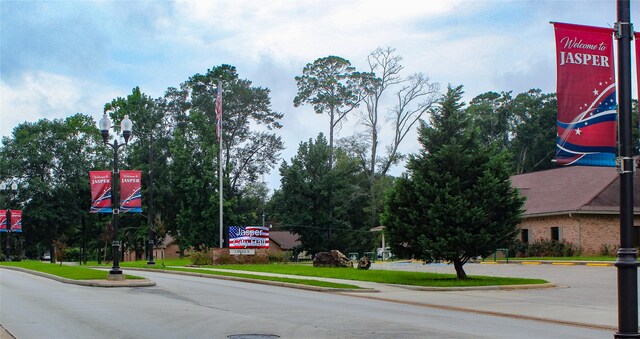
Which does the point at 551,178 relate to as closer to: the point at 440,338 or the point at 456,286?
the point at 456,286

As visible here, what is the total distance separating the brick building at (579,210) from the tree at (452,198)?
1653 centimetres

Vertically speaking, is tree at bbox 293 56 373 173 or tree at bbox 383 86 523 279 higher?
tree at bbox 293 56 373 173

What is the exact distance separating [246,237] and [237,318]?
30.5 meters

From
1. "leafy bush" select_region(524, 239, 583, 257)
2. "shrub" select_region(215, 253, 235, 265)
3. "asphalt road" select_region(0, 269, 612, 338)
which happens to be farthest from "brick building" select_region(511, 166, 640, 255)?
"asphalt road" select_region(0, 269, 612, 338)

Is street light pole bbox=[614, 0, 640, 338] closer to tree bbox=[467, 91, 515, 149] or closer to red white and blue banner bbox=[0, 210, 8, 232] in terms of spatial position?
red white and blue banner bbox=[0, 210, 8, 232]

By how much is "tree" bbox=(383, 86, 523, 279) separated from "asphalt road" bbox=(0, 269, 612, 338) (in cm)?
527

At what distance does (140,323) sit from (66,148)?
74.4 metres

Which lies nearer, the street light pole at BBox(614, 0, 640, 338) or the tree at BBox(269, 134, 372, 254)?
the street light pole at BBox(614, 0, 640, 338)

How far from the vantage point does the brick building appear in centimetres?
4359

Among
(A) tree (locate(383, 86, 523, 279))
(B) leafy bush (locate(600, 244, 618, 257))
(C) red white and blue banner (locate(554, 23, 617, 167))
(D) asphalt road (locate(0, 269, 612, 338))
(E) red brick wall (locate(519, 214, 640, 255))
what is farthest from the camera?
(E) red brick wall (locate(519, 214, 640, 255))

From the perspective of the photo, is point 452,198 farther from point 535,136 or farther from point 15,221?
point 535,136

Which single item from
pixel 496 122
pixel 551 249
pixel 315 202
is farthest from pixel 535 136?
pixel 551 249

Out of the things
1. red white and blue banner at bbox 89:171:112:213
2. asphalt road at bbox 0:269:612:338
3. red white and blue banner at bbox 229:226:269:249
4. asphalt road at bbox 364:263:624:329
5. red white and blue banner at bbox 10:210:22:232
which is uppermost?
red white and blue banner at bbox 89:171:112:213

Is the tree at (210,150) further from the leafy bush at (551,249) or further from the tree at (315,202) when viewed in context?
the leafy bush at (551,249)
